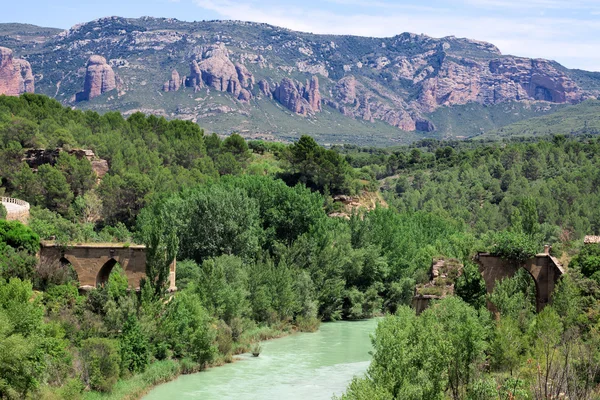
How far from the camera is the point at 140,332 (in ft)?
136

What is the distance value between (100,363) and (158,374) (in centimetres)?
411

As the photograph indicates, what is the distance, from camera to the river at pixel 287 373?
1535 inches

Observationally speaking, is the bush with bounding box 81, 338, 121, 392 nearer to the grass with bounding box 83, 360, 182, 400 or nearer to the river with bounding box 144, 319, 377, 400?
the grass with bounding box 83, 360, 182, 400

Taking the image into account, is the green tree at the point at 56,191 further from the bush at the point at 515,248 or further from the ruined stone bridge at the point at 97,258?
the bush at the point at 515,248

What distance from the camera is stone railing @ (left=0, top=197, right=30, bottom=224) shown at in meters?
55.1

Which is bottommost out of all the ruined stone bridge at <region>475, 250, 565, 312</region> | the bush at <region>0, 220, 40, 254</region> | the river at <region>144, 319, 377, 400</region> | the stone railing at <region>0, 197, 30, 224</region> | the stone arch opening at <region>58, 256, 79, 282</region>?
the river at <region>144, 319, 377, 400</region>

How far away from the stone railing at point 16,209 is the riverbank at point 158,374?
15715 millimetres

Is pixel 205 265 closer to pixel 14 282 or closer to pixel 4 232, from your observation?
pixel 4 232

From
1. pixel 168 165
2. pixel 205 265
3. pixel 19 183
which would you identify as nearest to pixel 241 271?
pixel 205 265

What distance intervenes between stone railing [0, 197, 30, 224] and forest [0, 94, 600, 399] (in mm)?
851

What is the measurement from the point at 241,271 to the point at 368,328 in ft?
29.5

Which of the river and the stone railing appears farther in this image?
the stone railing

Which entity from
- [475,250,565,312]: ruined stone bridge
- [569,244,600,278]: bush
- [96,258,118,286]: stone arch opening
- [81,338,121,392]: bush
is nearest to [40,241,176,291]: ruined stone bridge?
[96,258,118,286]: stone arch opening

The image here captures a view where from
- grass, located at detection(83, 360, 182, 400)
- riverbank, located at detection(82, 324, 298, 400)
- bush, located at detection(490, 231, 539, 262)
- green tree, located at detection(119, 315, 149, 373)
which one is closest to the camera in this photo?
grass, located at detection(83, 360, 182, 400)
